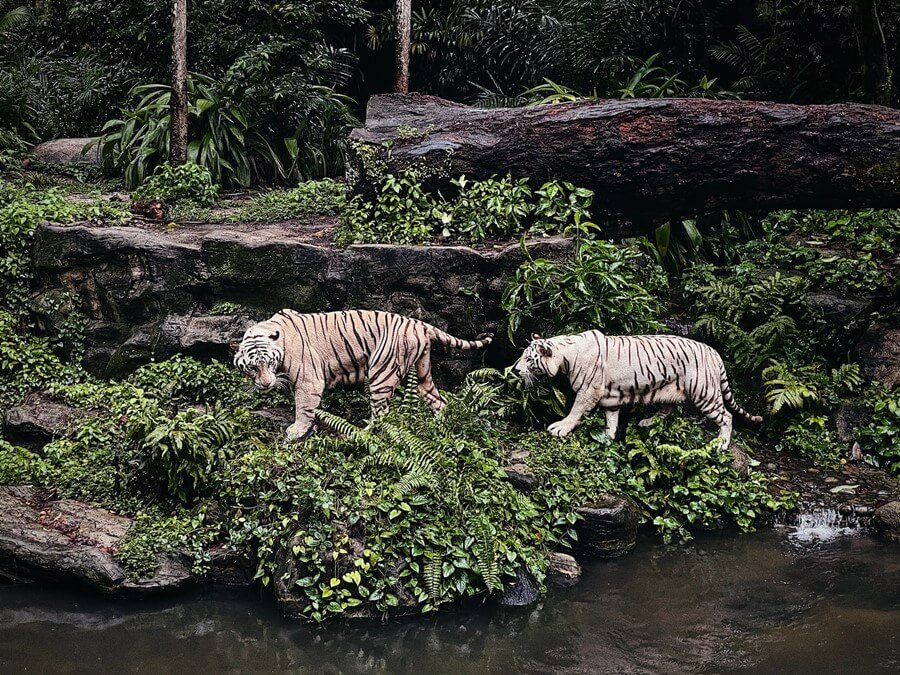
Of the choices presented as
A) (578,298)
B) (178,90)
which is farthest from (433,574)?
(178,90)

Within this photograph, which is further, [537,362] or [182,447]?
[537,362]

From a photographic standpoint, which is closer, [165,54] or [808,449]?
[808,449]

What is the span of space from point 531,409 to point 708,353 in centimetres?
155

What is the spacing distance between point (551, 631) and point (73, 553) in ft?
10.4

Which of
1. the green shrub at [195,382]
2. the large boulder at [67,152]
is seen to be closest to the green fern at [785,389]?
the green shrub at [195,382]

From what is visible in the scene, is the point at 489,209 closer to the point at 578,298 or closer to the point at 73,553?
the point at 578,298

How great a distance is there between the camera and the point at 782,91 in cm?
1220

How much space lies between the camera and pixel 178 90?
33.7 feet

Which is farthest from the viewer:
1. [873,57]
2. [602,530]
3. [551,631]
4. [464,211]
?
[873,57]

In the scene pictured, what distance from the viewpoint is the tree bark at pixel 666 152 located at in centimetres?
776

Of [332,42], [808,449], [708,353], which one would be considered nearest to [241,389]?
[708,353]

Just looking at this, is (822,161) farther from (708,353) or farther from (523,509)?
(523,509)

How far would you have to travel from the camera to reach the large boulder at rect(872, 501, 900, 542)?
21.0ft

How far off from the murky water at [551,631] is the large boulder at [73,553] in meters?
0.11
